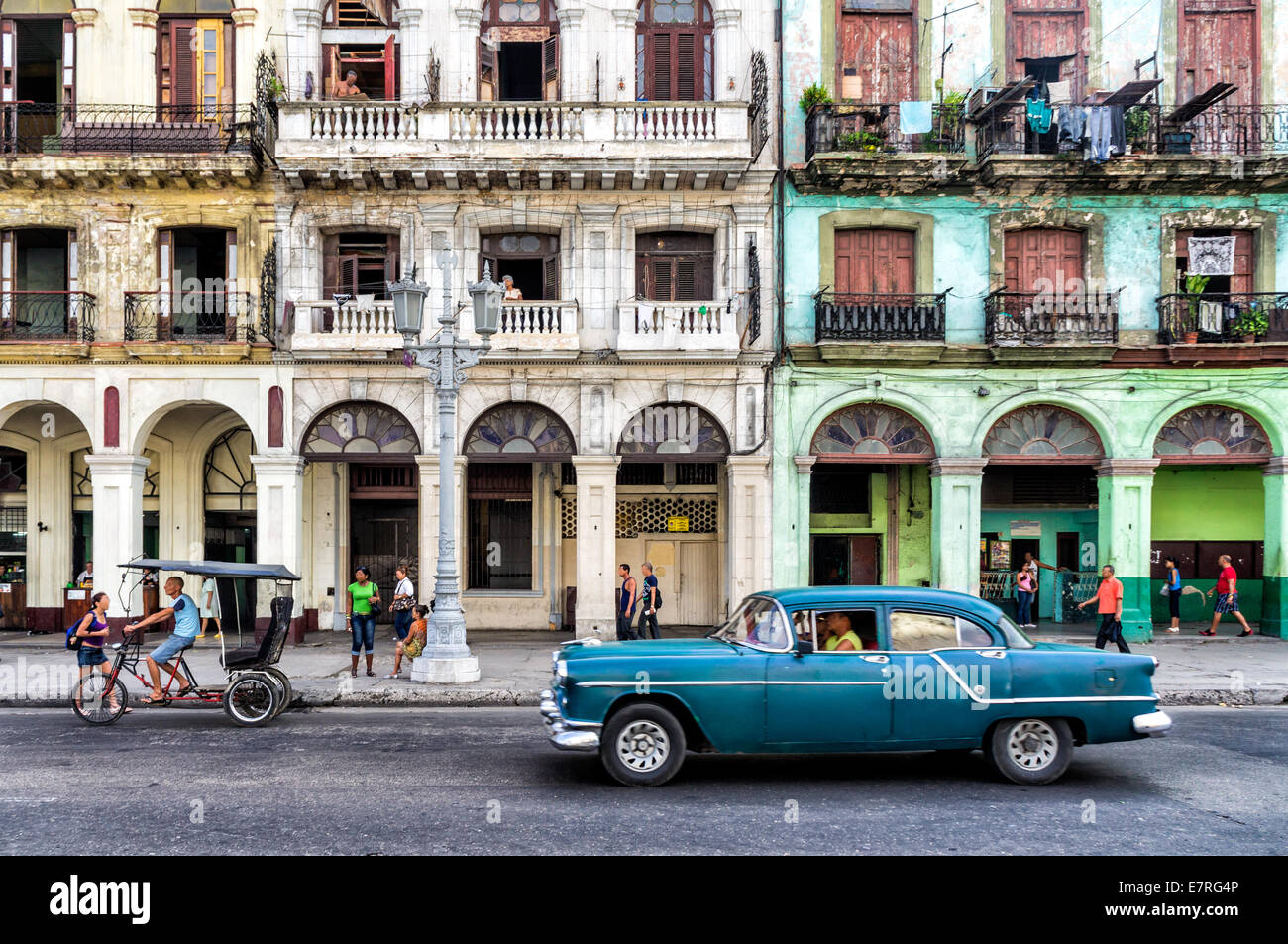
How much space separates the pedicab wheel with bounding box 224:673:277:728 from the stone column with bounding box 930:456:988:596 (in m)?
13.1

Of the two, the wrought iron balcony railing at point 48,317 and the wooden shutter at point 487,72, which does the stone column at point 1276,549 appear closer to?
the wooden shutter at point 487,72

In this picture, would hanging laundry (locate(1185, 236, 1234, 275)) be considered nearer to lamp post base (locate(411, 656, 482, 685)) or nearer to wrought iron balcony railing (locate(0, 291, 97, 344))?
lamp post base (locate(411, 656, 482, 685))

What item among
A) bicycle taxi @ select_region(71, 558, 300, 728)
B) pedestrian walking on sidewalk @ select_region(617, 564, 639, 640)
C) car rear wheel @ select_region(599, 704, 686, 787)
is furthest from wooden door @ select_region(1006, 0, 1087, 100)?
bicycle taxi @ select_region(71, 558, 300, 728)

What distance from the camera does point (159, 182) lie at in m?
19.3

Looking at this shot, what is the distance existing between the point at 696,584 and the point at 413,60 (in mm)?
12577

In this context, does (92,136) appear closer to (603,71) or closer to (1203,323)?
(603,71)

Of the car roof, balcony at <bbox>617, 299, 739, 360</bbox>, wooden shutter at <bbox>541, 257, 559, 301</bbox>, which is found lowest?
the car roof

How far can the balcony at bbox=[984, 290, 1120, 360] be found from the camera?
768 inches

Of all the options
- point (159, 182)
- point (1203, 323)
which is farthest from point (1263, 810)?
point (159, 182)

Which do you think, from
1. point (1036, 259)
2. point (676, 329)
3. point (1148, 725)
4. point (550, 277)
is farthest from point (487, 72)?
point (1148, 725)

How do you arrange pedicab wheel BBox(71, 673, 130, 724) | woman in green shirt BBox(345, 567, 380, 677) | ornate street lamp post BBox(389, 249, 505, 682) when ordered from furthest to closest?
A: woman in green shirt BBox(345, 567, 380, 677)
ornate street lamp post BBox(389, 249, 505, 682)
pedicab wheel BBox(71, 673, 130, 724)

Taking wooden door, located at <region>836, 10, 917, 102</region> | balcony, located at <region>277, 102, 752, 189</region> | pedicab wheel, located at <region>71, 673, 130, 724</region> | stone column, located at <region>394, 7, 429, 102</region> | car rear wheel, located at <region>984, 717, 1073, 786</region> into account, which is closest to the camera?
car rear wheel, located at <region>984, 717, 1073, 786</region>

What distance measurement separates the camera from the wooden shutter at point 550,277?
66.3 ft

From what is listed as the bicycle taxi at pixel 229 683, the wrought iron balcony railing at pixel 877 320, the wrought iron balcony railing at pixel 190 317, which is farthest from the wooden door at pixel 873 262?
the bicycle taxi at pixel 229 683
